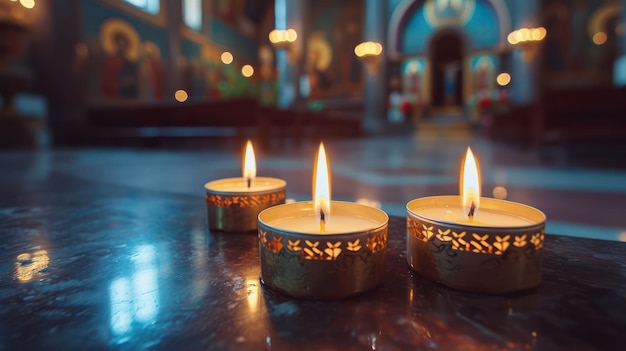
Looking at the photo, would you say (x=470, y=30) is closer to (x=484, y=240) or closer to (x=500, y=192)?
(x=500, y=192)

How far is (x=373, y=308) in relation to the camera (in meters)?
0.40

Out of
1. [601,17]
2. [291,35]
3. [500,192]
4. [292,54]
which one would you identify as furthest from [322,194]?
[601,17]

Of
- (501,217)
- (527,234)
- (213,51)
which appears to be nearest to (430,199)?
(501,217)

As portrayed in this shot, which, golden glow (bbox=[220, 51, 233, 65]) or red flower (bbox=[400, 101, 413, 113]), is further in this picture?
golden glow (bbox=[220, 51, 233, 65])

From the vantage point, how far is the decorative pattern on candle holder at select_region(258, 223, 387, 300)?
0.40 m

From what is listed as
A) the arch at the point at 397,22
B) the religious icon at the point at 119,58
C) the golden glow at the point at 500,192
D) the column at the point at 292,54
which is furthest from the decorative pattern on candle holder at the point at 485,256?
the arch at the point at 397,22

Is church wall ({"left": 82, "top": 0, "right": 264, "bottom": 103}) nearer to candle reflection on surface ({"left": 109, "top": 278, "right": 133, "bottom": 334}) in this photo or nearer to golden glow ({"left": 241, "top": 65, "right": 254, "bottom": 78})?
golden glow ({"left": 241, "top": 65, "right": 254, "bottom": 78})

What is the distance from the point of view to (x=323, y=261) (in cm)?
40

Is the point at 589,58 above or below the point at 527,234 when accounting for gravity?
above

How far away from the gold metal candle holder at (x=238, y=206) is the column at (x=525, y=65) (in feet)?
43.6

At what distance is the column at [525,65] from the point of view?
12055mm

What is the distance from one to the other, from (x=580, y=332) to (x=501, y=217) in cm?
23

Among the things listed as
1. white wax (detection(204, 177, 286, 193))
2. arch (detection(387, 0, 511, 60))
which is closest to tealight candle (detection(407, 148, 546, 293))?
white wax (detection(204, 177, 286, 193))

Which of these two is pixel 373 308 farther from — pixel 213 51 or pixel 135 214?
pixel 213 51
